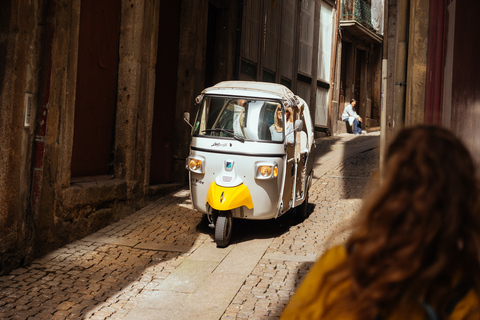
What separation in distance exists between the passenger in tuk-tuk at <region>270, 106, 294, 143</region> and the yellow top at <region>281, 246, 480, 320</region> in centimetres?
639

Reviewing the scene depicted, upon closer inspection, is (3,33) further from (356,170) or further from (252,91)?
(356,170)

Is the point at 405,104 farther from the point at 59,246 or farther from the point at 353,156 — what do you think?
the point at 353,156

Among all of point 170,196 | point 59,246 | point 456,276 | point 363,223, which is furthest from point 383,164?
point 170,196

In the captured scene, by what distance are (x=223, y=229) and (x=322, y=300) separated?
6012mm

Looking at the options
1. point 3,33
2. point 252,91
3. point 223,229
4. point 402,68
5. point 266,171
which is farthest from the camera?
point 252,91

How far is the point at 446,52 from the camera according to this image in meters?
5.86

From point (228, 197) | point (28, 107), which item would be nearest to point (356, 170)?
point (228, 197)

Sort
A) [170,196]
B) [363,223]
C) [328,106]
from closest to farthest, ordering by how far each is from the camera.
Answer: [363,223], [170,196], [328,106]

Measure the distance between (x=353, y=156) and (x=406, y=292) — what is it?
14.7 m

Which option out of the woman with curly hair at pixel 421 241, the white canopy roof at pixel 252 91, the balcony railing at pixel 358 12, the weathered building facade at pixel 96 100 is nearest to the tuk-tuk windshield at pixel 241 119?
the white canopy roof at pixel 252 91

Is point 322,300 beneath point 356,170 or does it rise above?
beneath

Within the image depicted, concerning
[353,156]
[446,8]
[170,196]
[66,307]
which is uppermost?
[446,8]

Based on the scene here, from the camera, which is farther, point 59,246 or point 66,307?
point 59,246

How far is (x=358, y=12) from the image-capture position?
25.0 meters
